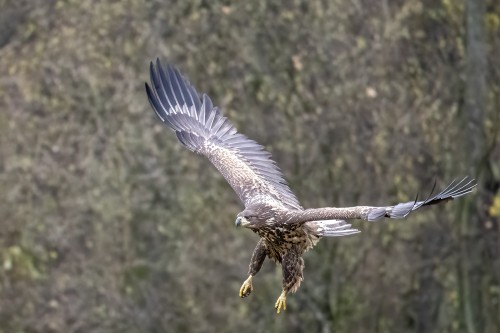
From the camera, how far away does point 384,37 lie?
1337cm

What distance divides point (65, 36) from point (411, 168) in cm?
406

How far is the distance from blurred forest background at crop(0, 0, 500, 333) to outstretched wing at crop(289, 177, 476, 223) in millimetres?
5569

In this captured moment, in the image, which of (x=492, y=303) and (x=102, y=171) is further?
(x=492, y=303)

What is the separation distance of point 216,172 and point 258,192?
4.55 metres

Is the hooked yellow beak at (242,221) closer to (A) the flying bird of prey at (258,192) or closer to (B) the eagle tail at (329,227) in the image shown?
(A) the flying bird of prey at (258,192)

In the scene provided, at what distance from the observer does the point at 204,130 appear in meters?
9.16

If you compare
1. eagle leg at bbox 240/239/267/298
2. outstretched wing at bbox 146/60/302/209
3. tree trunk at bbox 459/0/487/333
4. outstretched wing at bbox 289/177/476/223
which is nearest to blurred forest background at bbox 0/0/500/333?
tree trunk at bbox 459/0/487/333

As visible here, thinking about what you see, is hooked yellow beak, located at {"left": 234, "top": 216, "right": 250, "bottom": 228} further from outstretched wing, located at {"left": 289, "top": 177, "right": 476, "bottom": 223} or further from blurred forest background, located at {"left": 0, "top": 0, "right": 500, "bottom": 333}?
blurred forest background, located at {"left": 0, "top": 0, "right": 500, "bottom": 333}

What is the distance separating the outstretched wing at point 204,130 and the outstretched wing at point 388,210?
147 cm

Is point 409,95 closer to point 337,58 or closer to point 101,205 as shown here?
point 337,58

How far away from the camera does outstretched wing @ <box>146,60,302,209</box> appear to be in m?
8.74

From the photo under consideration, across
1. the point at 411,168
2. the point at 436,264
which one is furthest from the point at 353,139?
the point at 436,264

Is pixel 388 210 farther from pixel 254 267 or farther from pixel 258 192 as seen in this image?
pixel 258 192

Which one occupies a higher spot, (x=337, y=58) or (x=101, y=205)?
(x=337, y=58)
